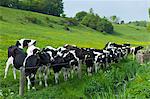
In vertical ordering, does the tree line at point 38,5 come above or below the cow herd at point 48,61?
above

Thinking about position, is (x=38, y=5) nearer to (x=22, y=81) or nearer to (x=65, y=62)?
(x=65, y=62)

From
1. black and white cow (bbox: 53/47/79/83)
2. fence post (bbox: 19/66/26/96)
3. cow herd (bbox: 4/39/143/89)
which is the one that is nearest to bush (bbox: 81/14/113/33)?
cow herd (bbox: 4/39/143/89)

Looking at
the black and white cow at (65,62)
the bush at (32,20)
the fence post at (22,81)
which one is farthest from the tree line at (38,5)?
the fence post at (22,81)

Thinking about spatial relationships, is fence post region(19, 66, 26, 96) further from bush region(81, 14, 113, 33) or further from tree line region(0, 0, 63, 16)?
bush region(81, 14, 113, 33)

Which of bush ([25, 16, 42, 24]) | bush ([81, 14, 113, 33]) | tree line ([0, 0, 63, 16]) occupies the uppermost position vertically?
tree line ([0, 0, 63, 16])

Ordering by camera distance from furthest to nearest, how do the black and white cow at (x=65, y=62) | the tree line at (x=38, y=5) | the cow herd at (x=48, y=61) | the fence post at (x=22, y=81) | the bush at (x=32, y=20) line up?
1. the tree line at (x=38, y=5)
2. the bush at (x=32, y=20)
3. the black and white cow at (x=65, y=62)
4. the cow herd at (x=48, y=61)
5. the fence post at (x=22, y=81)

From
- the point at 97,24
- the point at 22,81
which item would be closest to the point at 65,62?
the point at 22,81

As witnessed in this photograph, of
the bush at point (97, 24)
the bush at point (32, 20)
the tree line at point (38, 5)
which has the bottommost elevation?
the bush at point (97, 24)

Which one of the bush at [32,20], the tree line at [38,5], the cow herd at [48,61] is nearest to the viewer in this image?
the cow herd at [48,61]

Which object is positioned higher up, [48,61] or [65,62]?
[48,61]

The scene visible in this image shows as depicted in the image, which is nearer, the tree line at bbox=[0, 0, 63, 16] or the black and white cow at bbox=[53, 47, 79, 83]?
the black and white cow at bbox=[53, 47, 79, 83]

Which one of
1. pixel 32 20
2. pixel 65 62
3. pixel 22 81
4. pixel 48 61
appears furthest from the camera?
pixel 32 20

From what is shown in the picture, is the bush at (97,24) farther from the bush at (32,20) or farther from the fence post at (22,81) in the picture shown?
the fence post at (22,81)

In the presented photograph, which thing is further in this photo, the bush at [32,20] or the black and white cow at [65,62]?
the bush at [32,20]
